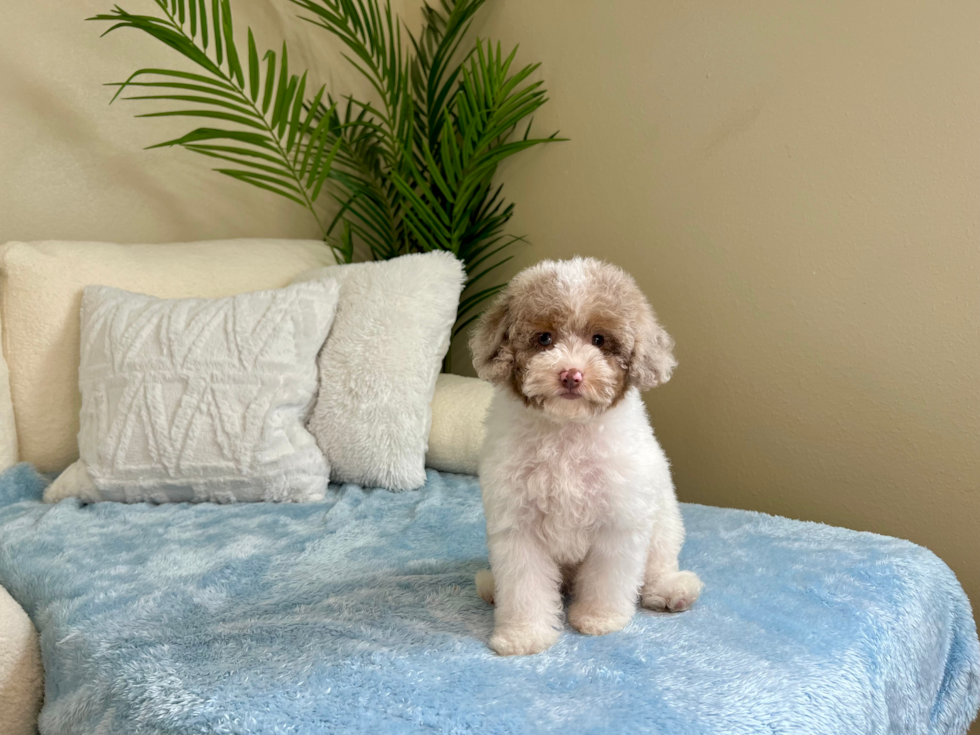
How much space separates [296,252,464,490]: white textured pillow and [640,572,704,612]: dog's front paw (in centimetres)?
85

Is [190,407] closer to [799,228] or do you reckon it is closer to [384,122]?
[384,122]

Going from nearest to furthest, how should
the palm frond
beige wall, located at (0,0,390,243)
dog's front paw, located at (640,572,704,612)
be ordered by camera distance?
dog's front paw, located at (640,572,704,612) < the palm frond < beige wall, located at (0,0,390,243)

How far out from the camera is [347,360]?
6.55ft

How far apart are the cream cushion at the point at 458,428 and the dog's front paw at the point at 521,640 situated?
3.05 feet

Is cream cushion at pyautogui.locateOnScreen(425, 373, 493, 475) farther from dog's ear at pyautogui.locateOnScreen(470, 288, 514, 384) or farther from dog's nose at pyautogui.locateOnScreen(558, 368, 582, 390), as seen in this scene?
dog's nose at pyautogui.locateOnScreen(558, 368, 582, 390)

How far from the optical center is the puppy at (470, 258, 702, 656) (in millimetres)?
1065

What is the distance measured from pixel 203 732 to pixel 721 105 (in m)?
1.89

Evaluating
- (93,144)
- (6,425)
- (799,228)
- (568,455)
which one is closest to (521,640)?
(568,455)

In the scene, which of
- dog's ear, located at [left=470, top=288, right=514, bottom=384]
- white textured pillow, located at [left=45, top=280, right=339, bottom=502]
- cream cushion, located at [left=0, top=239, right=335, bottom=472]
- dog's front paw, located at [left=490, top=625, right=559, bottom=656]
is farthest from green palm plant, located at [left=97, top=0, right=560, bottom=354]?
dog's front paw, located at [left=490, top=625, right=559, bottom=656]

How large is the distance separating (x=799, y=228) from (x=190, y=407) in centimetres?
163

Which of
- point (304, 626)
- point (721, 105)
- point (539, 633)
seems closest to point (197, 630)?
point (304, 626)

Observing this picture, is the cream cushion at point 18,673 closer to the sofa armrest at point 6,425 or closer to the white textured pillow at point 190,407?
the white textured pillow at point 190,407

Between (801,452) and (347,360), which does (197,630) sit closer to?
(347,360)

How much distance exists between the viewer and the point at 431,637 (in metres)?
1.12
